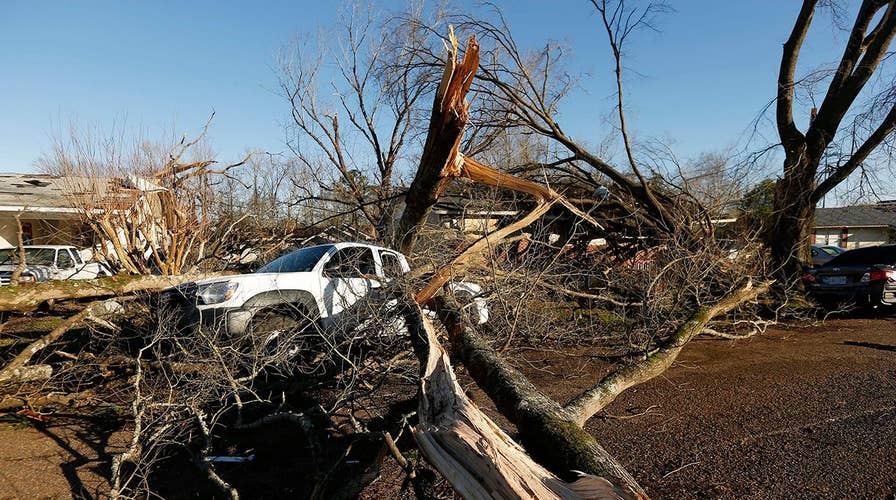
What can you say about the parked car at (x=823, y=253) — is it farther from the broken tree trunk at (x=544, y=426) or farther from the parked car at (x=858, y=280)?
the broken tree trunk at (x=544, y=426)

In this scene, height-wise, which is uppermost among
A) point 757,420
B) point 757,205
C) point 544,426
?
point 757,205

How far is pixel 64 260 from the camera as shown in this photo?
44.4 feet

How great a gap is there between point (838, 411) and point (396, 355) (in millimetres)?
4227

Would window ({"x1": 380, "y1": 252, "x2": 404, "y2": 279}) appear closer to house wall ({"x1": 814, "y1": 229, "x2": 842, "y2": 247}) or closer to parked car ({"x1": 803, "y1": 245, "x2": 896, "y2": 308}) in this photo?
parked car ({"x1": 803, "y1": 245, "x2": 896, "y2": 308})

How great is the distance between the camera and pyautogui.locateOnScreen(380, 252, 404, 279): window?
6.46 meters

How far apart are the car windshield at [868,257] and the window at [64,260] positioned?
16.5 m

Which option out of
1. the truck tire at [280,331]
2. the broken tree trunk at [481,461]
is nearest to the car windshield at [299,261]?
the truck tire at [280,331]

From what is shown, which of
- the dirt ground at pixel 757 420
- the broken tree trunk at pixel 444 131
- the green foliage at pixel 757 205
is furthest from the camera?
the green foliage at pixel 757 205

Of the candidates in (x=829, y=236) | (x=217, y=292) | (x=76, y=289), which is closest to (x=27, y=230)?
(x=76, y=289)

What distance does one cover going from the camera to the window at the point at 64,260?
1320 cm

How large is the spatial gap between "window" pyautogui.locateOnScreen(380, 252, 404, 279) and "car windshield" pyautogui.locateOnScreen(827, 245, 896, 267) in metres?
9.61

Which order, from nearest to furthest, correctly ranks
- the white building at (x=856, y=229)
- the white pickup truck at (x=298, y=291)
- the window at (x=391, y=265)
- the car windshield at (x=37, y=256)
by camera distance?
the white pickup truck at (x=298, y=291), the window at (x=391, y=265), the car windshield at (x=37, y=256), the white building at (x=856, y=229)

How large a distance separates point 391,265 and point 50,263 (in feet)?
34.0

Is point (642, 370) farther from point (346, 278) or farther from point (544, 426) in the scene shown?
point (346, 278)
